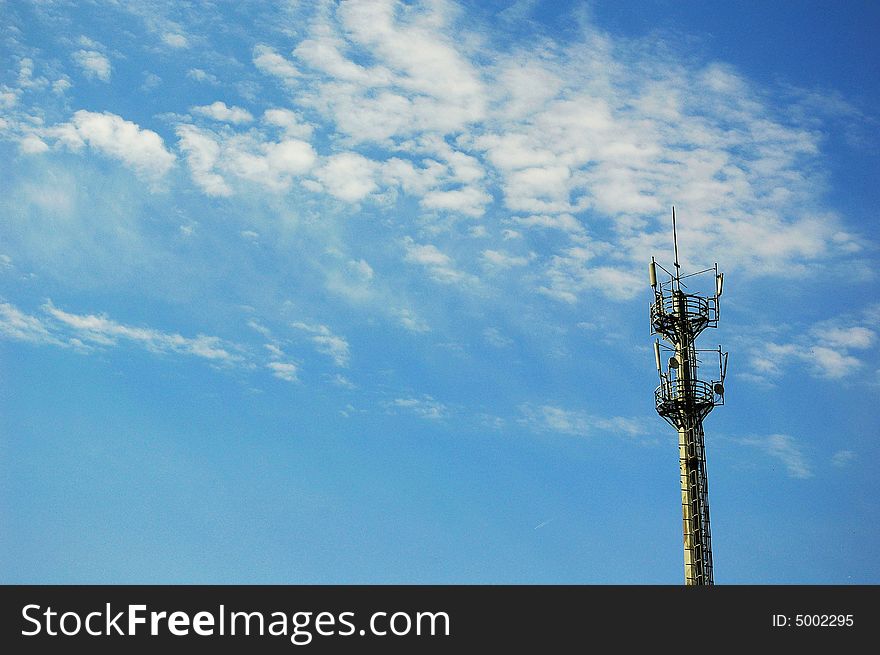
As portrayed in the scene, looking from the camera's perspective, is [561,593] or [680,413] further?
[680,413]

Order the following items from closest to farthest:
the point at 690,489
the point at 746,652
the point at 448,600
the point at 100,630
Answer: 1. the point at 100,630
2. the point at 448,600
3. the point at 746,652
4. the point at 690,489

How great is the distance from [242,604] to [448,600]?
634cm

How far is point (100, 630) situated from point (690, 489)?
34.7 metres

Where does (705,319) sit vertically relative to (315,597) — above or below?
above

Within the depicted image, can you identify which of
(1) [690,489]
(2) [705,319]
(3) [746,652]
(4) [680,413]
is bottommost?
(3) [746,652]

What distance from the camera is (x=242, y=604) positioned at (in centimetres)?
3053

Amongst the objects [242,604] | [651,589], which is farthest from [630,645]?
[242,604]

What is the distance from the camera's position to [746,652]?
34.8 meters

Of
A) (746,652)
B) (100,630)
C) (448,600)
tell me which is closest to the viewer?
(100,630)

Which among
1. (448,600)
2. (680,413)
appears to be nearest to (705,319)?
(680,413)

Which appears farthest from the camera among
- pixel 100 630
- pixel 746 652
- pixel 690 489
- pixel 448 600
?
pixel 690 489

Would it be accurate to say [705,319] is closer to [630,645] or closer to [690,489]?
[690,489]

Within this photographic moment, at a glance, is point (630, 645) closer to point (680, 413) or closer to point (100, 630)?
point (100, 630)

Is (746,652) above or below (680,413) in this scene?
below
